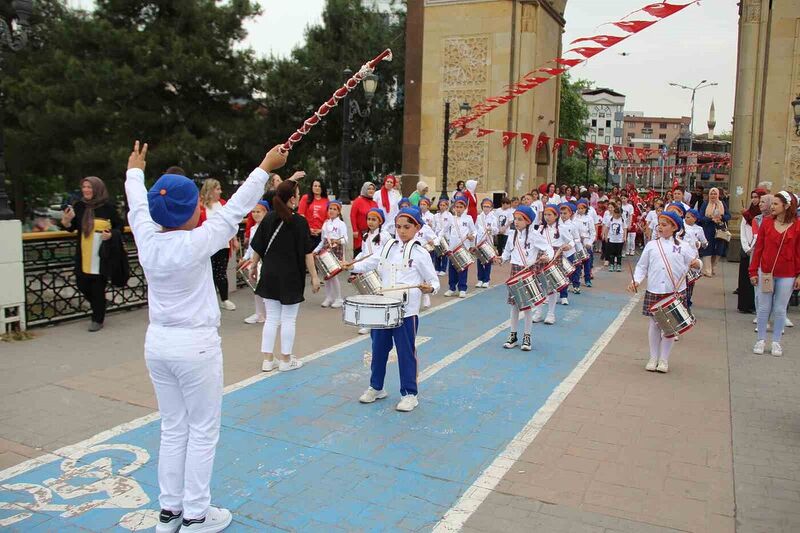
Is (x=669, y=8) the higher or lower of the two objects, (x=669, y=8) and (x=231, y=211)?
the higher

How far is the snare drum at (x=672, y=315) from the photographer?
24.8 ft

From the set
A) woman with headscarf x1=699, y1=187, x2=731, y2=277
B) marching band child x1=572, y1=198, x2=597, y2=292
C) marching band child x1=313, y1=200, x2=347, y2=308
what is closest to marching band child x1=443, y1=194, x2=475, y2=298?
marching band child x1=572, y1=198, x2=597, y2=292

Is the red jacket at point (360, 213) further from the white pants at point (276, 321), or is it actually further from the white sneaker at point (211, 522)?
the white sneaker at point (211, 522)

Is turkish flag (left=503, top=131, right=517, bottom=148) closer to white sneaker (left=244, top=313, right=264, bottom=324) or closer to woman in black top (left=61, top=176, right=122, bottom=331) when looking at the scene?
white sneaker (left=244, top=313, right=264, bottom=324)

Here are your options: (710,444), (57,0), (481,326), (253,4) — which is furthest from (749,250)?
(57,0)

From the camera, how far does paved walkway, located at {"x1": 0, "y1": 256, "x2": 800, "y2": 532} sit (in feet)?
14.4

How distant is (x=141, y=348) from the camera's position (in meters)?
8.45

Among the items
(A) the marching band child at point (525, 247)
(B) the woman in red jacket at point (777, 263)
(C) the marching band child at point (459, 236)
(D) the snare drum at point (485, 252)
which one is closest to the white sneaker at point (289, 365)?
(A) the marching band child at point (525, 247)

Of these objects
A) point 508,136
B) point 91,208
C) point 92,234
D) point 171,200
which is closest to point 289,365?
point 92,234

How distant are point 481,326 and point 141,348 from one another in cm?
484

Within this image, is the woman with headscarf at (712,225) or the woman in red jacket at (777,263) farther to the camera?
the woman with headscarf at (712,225)

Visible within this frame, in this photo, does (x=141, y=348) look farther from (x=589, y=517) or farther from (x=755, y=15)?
(x=755, y=15)

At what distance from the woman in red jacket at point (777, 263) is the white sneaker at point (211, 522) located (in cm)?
758

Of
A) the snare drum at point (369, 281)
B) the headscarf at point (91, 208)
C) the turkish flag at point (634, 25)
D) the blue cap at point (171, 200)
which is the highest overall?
the turkish flag at point (634, 25)
